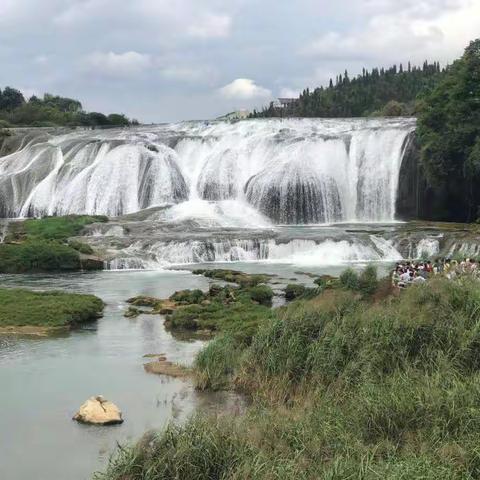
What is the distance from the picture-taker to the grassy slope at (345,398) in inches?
320

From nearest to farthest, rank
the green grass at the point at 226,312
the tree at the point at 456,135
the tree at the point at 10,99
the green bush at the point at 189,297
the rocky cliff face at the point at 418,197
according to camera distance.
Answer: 1. the green grass at the point at 226,312
2. the green bush at the point at 189,297
3. the tree at the point at 456,135
4. the rocky cliff face at the point at 418,197
5. the tree at the point at 10,99

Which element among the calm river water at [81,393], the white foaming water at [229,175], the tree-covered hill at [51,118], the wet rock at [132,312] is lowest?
the calm river water at [81,393]

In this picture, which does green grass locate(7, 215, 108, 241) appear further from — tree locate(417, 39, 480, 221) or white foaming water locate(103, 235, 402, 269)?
tree locate(417, 39, 480, 221)

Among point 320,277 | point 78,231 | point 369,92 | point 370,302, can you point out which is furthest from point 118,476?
point 369,92

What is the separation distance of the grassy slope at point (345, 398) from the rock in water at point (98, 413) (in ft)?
5.68

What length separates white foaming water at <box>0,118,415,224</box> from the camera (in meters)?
44.1

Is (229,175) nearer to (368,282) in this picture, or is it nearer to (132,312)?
(132,312)

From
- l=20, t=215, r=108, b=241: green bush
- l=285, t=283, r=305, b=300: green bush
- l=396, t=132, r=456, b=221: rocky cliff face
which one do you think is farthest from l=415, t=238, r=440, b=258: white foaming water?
l=20, t=215, r=108, b=241: green bush

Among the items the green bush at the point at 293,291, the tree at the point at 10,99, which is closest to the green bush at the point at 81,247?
the green bush at the point at 293,291

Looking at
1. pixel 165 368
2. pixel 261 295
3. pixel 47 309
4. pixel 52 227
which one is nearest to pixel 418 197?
pixel 52 227

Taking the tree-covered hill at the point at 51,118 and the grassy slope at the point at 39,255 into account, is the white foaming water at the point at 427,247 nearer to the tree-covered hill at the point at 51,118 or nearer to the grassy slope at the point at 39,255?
the grassy slope at the point at 39,255

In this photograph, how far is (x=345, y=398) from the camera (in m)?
11.0

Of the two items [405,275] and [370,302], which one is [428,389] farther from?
[405,275]

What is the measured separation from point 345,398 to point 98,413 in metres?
3.82
